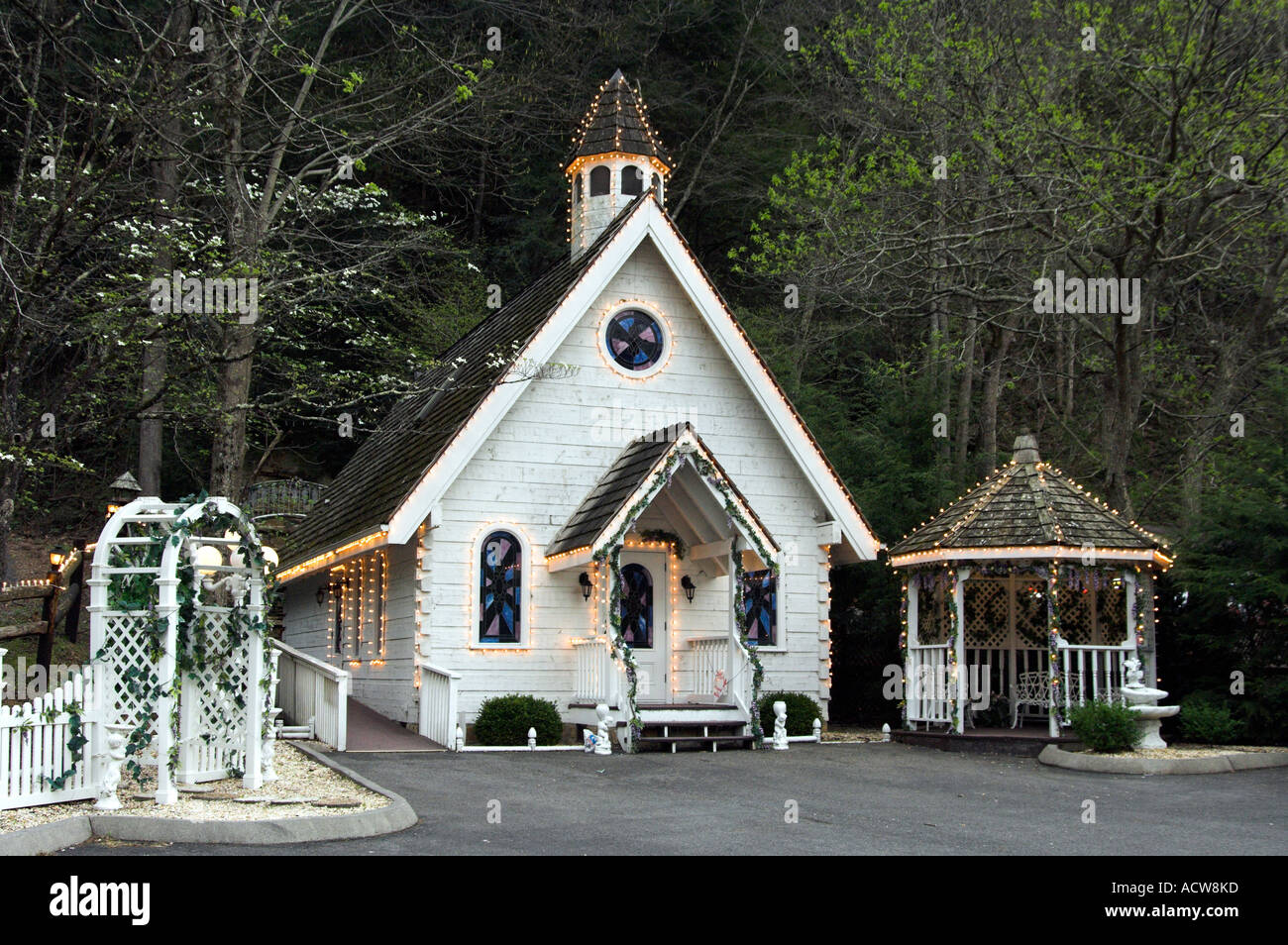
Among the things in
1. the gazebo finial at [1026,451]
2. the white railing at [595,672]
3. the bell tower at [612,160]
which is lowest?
the white railing at [595,672]

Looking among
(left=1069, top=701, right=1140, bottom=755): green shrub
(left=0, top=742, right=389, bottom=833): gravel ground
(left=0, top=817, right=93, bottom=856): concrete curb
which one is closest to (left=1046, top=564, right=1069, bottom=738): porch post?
(left=1069, top=701, right=1140, bottom=755): green shrub

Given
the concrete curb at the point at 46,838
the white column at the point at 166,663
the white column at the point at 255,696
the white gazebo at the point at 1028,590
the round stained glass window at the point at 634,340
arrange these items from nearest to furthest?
1. the concrete curb at the point at 46,838
2. the white column at the point at 166,663
3. the white column at the point at 255,696
4. the white gazebo at the point at 1028,590
5. the round stained glass window at the point at 634,340

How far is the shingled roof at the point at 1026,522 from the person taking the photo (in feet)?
61.7

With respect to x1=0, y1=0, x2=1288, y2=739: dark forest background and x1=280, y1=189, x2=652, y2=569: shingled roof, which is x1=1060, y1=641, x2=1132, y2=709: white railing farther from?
x1=280, y1=189, x2=652, y2=569: shingled roof

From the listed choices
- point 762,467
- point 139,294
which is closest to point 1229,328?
point 762,467

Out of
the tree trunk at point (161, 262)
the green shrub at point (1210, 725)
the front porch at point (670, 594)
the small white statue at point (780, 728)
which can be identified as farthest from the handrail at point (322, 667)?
the green shrub at point (1210, 725)

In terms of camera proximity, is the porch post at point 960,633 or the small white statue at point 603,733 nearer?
the small white statue at point 603,733

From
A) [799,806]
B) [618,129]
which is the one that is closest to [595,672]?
[799,806]

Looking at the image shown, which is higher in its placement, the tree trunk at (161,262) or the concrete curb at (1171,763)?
the tree trunk at (161,262)

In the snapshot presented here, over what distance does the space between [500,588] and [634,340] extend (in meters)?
4.52

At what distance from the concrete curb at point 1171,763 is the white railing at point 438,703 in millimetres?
7851

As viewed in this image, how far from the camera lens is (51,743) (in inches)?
441

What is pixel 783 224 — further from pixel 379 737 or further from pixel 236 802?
pixel 236 802

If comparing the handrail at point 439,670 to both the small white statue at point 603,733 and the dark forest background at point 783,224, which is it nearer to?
the small white statue at point 603,733
